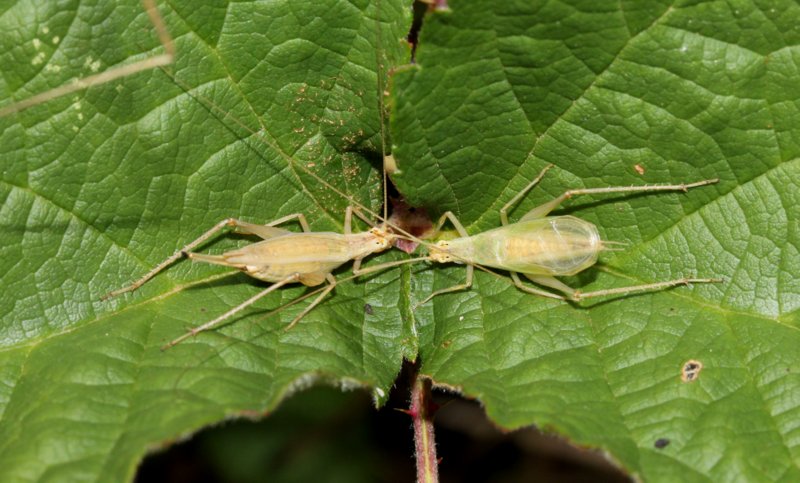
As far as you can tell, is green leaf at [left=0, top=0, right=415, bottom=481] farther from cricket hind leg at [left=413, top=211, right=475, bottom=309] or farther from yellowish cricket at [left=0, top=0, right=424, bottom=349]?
cricket hind leg at [left=413, top=211, right=475, bottom=309]

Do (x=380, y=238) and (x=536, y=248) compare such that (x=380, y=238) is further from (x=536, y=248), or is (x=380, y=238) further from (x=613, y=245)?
(x=613, y=245)

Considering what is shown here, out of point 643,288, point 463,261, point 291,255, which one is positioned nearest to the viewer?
point 643,288

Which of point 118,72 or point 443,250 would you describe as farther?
point 443,250

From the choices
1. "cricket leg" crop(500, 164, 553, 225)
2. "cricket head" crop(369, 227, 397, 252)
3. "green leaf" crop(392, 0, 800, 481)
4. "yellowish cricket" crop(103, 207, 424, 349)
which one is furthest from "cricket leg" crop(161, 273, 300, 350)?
"cricket leg" crop(500, 164, 553, 225)

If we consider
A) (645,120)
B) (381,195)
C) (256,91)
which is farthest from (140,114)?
(645,120)


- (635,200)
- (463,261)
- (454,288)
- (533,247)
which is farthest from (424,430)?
(635,200)

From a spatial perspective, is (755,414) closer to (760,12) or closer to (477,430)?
(760,12)

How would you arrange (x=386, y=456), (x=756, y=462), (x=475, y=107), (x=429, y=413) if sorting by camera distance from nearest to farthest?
1. (x=756, y=462)
2. (x=475, y=107)
3. (x=429, y=413)
4. (x=386, y=456)
